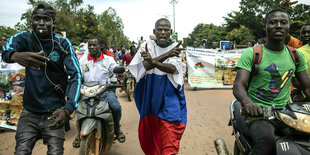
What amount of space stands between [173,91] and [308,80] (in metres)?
1.50

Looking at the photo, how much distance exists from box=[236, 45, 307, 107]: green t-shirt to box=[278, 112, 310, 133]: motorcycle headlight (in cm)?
52

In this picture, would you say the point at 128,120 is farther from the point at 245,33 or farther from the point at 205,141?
the point at 245,33

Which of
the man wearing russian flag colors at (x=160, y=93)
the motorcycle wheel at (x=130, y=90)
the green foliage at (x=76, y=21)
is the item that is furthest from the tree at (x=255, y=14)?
the man wearing russian flag colors at (x=160, y=93)

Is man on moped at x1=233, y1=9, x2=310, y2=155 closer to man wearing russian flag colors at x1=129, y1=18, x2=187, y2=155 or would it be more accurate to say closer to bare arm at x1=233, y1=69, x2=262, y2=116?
bare arm at x1=233, y1=69, x2=262, y2=116

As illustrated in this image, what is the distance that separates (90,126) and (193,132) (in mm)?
2676

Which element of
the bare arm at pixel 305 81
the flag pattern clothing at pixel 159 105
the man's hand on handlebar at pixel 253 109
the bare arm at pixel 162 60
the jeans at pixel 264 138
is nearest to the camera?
the man's hand on handlebar at pixel 253 109

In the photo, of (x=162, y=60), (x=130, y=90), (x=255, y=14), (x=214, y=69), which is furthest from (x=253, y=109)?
(x=255, y=14)

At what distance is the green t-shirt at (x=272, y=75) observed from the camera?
7.88 feet

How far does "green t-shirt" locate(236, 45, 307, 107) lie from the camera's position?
240cm

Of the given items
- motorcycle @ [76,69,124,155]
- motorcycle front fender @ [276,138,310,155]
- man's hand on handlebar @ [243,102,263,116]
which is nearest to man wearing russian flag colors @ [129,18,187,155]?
motorcycle @ [76,69,124,155]

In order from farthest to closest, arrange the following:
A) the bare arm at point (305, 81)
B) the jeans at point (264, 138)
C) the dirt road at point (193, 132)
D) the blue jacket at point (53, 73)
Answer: the dirt road at point (193, 132) → the bare arm at point (305, 81) → the blue jacket at point (53, 73) → the jeans at point (264, 138)

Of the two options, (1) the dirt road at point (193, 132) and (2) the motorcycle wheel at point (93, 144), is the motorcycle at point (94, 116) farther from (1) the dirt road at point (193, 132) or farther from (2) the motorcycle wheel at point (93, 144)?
(1) the dirt road at point (193, 132)

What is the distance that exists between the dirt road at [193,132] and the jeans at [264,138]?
2.06 meters

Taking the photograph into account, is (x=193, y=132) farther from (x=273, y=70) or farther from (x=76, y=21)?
(x=76, y=21)
